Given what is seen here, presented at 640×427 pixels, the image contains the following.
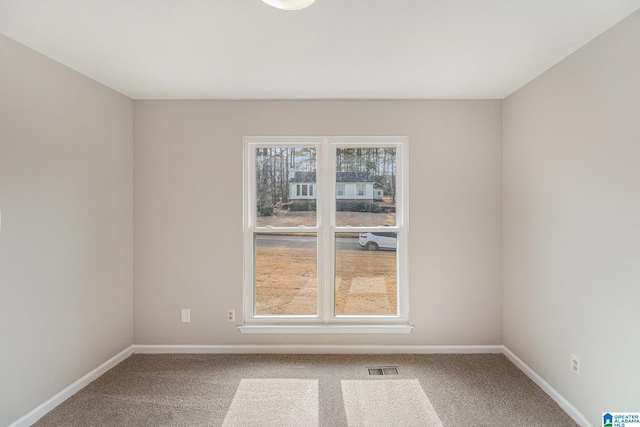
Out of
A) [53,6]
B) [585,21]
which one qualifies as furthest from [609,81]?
[53,6]

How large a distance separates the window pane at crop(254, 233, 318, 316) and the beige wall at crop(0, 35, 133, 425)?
1280mm

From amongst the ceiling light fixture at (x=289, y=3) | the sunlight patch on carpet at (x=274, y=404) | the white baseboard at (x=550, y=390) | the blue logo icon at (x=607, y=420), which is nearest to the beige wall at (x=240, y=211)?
the white baseboard at (x=550, y=390)

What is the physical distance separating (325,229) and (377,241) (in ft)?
1.77

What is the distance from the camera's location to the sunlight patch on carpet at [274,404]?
2.18 m

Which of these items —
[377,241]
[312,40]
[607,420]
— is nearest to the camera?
[607,420]

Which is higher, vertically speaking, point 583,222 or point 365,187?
point 365,187

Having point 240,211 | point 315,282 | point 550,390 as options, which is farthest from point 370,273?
point 550,390

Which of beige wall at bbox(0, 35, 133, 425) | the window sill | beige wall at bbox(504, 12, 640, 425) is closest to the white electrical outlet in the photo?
beige wall at bbox(504, 12, 640, 425)

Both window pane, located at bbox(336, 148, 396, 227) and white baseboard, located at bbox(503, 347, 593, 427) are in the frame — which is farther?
window pane, located at bbox(336, 148, 396, 227)

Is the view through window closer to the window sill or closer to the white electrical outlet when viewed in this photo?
the window sill

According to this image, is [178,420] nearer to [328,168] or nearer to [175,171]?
[175,171]

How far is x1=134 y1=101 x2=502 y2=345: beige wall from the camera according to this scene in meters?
3.12

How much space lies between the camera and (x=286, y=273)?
326 centimetres

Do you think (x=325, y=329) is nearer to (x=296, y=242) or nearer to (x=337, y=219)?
(x=296, y=242)
